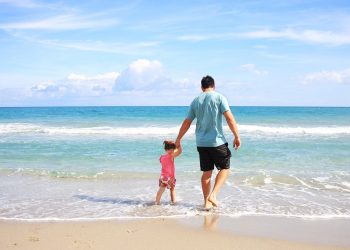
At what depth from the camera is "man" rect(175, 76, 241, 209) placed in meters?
5.72

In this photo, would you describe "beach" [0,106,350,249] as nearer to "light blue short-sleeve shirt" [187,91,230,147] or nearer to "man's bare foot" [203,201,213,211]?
"man's bare foot" [203,201,213,211]

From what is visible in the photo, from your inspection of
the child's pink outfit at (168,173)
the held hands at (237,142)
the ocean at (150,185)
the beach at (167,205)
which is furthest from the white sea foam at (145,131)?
the held hands at (237,142)

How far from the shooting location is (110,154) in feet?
40.9

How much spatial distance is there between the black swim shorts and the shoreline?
730 mm

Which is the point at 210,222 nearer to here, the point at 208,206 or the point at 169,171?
the point at 208,206

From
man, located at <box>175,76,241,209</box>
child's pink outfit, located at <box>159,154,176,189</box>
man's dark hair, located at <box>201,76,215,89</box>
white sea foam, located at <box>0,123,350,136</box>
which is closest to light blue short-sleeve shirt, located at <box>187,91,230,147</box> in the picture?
man, located at <box>175,76,241,209</box>

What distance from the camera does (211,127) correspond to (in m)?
5.79

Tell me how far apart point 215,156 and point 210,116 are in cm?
59

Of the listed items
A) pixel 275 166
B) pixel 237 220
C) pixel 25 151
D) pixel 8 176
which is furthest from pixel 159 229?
pixel 25 151

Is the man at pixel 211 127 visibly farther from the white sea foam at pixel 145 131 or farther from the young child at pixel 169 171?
the white sea foam at pixel 145 131

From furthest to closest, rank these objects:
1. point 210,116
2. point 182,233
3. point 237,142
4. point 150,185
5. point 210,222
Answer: point 150,185
point 210,116
point 237,142
point 210,222
point 182,233

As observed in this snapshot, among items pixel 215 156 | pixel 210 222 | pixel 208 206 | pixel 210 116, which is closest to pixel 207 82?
pixel 210 116

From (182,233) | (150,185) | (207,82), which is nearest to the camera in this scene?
(182,233)

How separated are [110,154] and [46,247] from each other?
8.19m
